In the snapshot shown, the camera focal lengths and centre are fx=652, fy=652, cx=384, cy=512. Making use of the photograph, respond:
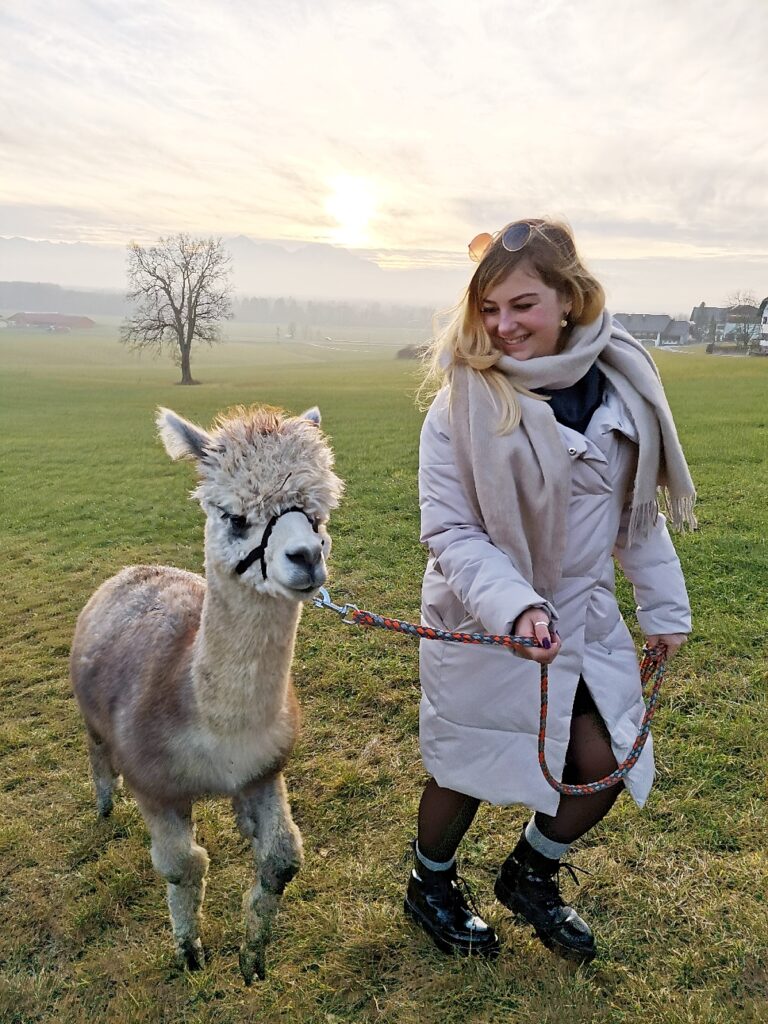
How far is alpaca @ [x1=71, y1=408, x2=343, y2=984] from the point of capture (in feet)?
6.35

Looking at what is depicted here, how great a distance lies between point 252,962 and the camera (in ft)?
7.43

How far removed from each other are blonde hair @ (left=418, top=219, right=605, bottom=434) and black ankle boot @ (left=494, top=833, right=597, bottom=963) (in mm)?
1503

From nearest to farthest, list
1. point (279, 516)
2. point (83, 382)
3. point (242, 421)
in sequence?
point (279, 516)
point (242, 421)
point (83, 382)

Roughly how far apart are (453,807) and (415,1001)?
25.4 inches

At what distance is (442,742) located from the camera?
1998 millimetres

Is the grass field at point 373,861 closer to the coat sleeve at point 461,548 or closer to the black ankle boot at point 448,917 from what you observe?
the black ankle boot at point 448,917

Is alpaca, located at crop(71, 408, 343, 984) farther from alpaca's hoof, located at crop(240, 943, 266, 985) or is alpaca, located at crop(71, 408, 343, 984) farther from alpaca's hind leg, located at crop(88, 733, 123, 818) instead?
alpaca's hind leg, located at crop(88, 733, 123, 818)

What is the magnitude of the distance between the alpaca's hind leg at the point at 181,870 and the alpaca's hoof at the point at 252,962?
0.19 meters

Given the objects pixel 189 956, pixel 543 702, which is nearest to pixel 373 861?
pixel 189 956

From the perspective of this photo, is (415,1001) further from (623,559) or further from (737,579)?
(737,579)

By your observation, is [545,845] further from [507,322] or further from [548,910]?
[507,322]

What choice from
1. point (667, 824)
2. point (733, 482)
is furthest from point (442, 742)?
point (733, 482)

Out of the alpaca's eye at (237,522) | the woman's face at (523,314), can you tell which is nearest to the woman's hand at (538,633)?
the woman's face at (523,314)

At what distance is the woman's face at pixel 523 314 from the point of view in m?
1.82
